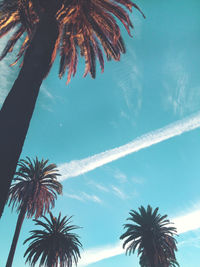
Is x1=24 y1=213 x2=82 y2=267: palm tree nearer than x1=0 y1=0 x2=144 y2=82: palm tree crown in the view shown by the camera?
No

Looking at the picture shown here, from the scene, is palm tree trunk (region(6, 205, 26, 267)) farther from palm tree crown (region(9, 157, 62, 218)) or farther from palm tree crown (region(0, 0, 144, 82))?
palm tree crown (region(0, 0, 144, 82))

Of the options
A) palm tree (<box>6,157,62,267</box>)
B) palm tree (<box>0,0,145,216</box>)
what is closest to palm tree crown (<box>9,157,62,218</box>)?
palm tree (<box>6,157,62,267</box>)

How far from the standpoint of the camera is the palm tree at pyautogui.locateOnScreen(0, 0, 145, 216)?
3982 mm

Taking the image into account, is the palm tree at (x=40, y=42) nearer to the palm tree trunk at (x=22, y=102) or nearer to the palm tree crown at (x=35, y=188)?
the palm tree trunk at (x=22, y=102)

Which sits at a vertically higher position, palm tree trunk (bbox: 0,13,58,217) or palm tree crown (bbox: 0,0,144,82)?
palm tree crown (bbox: 0,0,144,82)

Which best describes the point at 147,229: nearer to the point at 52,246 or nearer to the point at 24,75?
the point at 52,246

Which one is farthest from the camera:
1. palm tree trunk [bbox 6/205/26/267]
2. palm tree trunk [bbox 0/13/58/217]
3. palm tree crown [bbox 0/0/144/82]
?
palm tree trunk [bbox 6/205/26/267]

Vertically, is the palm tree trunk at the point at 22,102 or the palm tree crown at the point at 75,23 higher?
the palm tree crown at the point at 75,23

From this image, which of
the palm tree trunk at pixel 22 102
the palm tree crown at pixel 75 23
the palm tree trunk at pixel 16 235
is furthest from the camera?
the palm tree trunk at pixel 16 235

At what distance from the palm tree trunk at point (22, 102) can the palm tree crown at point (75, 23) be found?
63.0 inches

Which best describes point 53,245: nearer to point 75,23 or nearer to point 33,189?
point 33,189

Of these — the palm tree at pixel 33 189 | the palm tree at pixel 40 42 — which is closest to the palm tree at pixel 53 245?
the palm tree at pixel 33 189

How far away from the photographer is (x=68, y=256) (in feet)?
77.8

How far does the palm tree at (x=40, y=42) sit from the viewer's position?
3.98 meters
